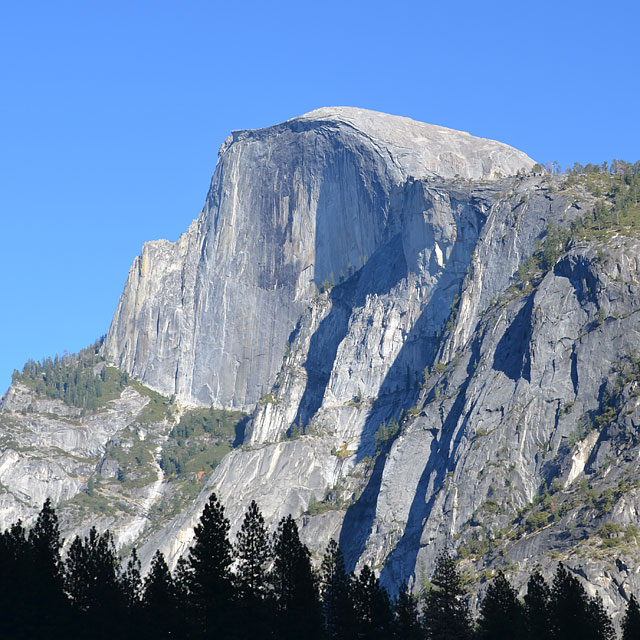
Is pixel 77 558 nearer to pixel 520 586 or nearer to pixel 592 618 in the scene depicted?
pixel 592 618

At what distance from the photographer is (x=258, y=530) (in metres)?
138

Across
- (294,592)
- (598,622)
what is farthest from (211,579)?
(598,622)

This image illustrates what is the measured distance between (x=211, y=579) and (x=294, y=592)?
35.8 ft

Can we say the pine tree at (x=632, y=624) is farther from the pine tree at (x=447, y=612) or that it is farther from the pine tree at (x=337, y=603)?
Result: the pine tree at (x=337, y=603)

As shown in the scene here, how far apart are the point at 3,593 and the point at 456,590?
53028 millimetres

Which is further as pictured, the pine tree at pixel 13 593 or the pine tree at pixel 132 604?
the pine tree at pixel 132 604

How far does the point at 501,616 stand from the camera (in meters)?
149

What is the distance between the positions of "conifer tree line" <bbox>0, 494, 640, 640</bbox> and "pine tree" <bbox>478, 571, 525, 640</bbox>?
151 millimetres

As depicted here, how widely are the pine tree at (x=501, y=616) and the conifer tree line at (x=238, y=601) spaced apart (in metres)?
0.15

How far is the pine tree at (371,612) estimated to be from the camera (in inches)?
5591

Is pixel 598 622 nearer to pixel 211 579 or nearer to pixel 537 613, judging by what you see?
pixel 537 613

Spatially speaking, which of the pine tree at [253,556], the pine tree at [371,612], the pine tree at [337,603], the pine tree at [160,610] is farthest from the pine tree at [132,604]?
the pine tree at [371,612]

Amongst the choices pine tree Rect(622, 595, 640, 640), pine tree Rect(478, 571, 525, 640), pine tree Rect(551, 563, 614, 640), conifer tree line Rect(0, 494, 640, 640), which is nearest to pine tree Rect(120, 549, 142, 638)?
conifer tree line Rect(0, 494, 640, 640)

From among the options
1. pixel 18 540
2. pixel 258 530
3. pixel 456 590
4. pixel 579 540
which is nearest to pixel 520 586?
pixel 579 540
